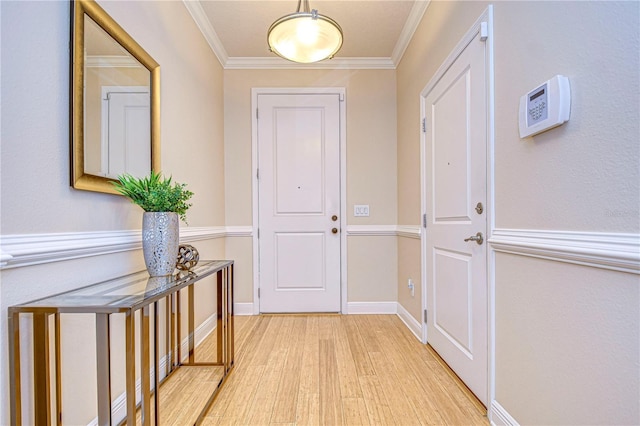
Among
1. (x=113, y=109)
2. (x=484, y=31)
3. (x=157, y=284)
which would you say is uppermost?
(x=484, y=31)

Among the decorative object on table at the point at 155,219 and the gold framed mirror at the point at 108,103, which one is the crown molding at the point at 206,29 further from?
the decorative object on table at the point at 155,219

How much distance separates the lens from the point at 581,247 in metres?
0.93

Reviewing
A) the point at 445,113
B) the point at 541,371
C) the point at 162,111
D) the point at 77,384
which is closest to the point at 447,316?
the point at 541,371

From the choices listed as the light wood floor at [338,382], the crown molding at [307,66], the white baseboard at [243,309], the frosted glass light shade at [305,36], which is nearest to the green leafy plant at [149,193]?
the light wood floor at [338,382]

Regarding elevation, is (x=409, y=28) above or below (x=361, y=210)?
above

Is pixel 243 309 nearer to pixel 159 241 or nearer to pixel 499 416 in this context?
pixel 159 241

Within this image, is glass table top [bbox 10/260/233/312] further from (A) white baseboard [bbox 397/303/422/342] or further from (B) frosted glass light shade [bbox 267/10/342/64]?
(A) white baseboard [bbox 397/303/422/342]

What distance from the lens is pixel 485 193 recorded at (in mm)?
1499

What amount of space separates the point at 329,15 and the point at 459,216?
6.25ft

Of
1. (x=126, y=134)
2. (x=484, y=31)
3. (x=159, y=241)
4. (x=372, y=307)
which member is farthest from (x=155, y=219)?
(x=372, y=307)

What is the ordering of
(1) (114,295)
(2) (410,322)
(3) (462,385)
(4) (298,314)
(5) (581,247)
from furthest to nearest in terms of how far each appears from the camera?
(4) (298,314) → (2) (410,322) → (3) (462,385) → (1) (114,295) → (5) (581,247)

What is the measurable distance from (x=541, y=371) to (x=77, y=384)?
1766mm

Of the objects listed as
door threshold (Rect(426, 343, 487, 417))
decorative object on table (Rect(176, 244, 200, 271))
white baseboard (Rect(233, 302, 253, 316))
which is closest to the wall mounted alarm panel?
door threshold (Rect(426, 343, 487, 417))

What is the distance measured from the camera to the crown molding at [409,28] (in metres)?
2.30
